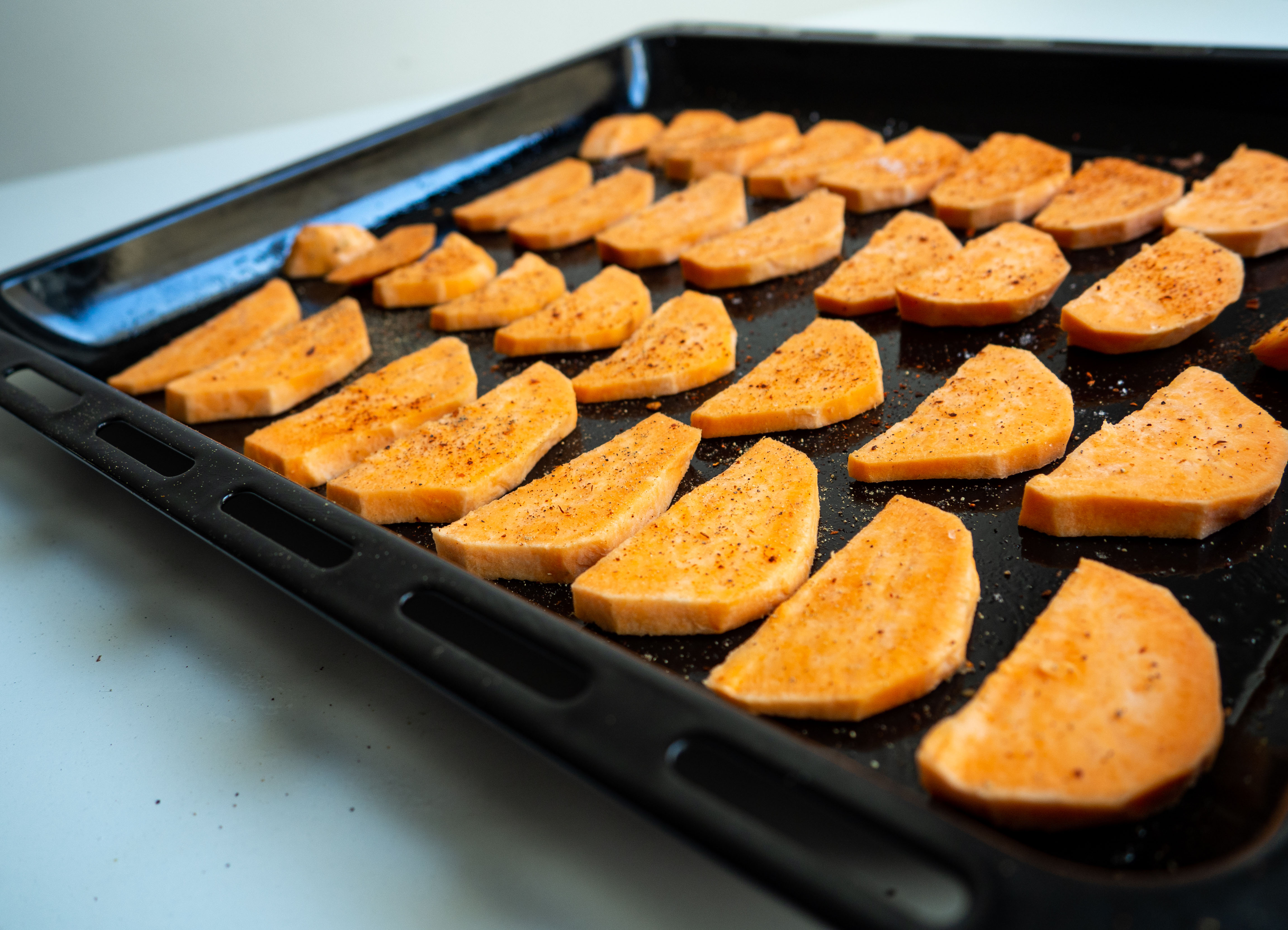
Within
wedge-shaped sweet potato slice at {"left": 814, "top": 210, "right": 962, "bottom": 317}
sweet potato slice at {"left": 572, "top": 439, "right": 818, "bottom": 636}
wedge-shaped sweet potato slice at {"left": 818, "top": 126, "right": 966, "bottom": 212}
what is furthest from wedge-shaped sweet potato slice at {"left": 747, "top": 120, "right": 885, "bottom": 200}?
sweet potato slice at {"left": 572, "top": 439, "right": 818, "bottom": 636}

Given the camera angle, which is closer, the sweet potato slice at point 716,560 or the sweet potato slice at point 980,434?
the sweet potato slice at point 716,560

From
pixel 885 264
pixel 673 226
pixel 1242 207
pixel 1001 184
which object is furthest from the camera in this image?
pixel 673 226

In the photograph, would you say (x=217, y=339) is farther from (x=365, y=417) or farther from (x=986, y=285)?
(x=986, y=285)

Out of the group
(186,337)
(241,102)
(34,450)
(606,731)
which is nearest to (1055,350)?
(606,731)

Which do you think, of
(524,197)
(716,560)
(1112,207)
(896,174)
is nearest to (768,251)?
(896,174)

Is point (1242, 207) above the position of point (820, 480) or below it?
above

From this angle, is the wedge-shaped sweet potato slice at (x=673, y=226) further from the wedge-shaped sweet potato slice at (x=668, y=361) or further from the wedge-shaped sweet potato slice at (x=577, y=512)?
the wedge-shaped sweet potato slice at (x=577, y=512)

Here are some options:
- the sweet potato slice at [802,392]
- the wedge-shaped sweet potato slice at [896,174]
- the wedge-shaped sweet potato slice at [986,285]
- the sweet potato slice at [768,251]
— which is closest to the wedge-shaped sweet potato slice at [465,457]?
the sweet potato slice at [802,392]

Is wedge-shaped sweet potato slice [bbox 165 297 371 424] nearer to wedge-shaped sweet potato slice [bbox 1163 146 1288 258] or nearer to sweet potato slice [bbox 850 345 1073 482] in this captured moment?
sweet potato slice [bbox 850 345 1073 482]
